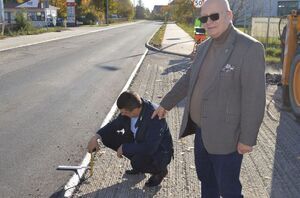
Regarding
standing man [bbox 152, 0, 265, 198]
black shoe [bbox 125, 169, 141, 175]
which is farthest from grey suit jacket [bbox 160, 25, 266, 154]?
black shoe [bbox 125, 169, 141, 175]

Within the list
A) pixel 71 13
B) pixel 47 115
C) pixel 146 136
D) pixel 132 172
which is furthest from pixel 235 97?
pixel 71 13

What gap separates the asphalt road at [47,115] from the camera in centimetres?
510

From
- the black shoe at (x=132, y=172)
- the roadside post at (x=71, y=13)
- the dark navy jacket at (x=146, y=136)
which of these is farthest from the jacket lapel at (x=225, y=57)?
the roadside post at (x=71, y=13)

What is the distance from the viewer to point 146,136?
14.7 feet

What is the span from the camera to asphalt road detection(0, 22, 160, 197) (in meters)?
5.10

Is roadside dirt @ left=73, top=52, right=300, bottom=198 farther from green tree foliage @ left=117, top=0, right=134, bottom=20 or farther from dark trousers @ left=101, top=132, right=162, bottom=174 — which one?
green tree foliage @ left=117, top=0, right=134, bottom=20

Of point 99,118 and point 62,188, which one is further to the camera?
point 99,118

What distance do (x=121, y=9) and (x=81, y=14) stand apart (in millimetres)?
37078

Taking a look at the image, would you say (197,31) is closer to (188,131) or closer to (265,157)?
(265,157)

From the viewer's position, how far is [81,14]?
79.9m

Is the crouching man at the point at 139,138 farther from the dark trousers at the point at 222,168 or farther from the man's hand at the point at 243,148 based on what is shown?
the man's hand at the point at 243,148

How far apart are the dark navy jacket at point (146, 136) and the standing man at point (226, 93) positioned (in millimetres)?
1089

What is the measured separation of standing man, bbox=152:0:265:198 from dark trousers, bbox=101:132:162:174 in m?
1.35

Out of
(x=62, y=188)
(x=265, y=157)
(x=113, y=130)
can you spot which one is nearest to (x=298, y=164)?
(x=265, y=157)
